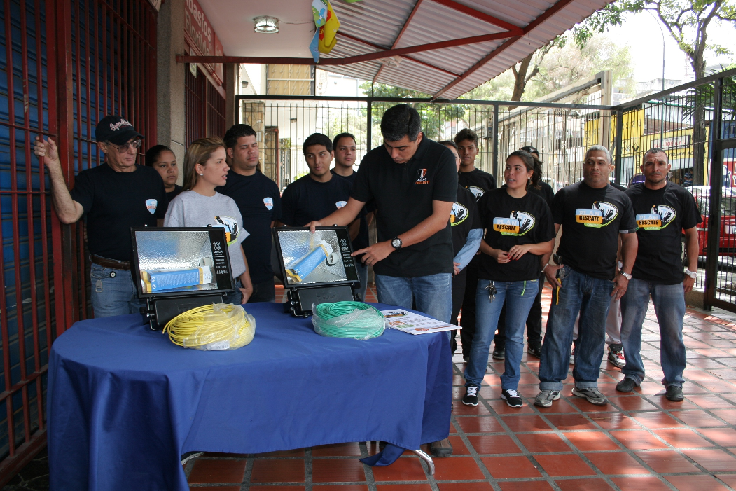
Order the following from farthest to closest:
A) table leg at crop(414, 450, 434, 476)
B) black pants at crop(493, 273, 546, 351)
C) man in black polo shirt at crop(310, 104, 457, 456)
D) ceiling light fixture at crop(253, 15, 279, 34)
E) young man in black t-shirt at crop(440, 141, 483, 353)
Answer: ceiling light fixture at crop(253, 15, 279, 34)
black pants at crop(493, 273, 546, 351)
young man in black t-shirt at crop(440, 141, 483, 353)
man in black polo shirt at crop(310, 104, 457, 456)
table leg at crop(414, 450, 434, 476)

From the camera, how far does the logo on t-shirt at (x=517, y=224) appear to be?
3.75 meters

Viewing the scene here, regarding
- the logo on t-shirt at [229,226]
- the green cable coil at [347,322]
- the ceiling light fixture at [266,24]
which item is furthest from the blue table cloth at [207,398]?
the ceiling light fixture at [266,24]

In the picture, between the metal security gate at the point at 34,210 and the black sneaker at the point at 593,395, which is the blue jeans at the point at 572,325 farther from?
the metal security gate at the point at 34,210

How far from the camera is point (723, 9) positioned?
16.2 metres

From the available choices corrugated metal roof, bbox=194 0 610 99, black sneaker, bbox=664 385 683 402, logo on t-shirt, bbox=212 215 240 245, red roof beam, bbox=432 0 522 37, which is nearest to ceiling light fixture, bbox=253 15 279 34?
corrugated metal roof, bbox=194 0 610 99

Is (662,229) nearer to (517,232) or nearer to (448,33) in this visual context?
(517,232)

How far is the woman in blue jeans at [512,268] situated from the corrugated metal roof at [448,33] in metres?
2.43

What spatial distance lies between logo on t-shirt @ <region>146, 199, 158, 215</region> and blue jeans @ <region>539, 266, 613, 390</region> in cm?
264

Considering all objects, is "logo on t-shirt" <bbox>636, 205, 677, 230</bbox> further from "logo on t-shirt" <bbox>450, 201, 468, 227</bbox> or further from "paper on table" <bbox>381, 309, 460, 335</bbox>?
"paper on table" <bbox>381, 309, 460, 335</bbox>

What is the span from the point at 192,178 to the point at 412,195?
1.23 meters

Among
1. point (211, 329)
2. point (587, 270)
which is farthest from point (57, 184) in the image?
point (587, 270)

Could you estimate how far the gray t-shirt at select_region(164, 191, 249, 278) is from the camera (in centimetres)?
306

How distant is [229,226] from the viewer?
3223 millimetres

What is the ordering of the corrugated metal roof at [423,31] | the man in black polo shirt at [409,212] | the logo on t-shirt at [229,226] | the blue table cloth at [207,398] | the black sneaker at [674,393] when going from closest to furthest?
1. the blue table cloth at [207,398]
2. the man in black polo shirt at [409,212]
3. the logo on t-shirt at [229,226]
4. the black sneaker at [674,393]
5. the corrugated metal roof at [423,31]
